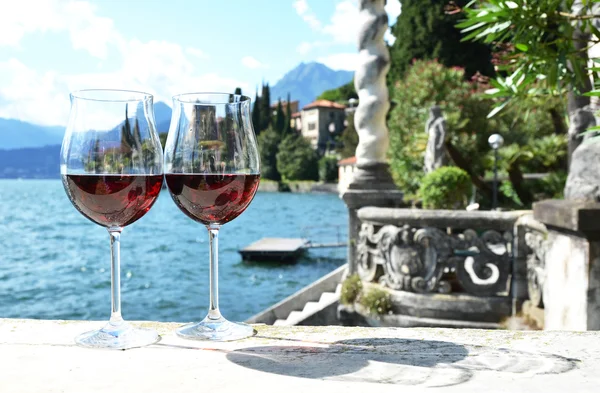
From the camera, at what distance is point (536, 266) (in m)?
5.70

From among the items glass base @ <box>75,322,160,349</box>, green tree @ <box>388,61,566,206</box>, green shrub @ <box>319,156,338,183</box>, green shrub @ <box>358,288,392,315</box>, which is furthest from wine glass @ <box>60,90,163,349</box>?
green shrub @ <box>319,156,338,183</box>

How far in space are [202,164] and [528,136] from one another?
866 inches

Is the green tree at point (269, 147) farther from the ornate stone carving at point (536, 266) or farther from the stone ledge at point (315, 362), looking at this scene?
the stone ledge at point (315, 362)

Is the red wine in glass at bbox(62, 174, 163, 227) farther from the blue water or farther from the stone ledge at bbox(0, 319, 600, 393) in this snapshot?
the blue water

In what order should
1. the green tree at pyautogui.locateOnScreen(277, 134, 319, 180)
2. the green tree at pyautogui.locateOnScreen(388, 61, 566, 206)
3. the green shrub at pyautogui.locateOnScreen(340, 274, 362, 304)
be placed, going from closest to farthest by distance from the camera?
1. the green shrub at pyautogui.locateOnScreen(340, 274, 362, 304)
2. the green tree at pyautogui.locateOnScreen(388, 61, 566, 206)
3. the green tree at pyautogui.locateOnScreen(277, 134, 319, 180)

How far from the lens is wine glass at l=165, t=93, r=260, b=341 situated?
1294 mm

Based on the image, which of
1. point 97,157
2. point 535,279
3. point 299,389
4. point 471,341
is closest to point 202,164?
point 97,157

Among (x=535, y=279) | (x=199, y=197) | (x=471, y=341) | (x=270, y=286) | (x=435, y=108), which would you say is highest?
(x=435, y=108)

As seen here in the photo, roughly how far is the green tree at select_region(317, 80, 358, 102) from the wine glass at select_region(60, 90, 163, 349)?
84327 millimetres

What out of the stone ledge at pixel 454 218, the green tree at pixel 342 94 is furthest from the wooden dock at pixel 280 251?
the green tree at pixel 342 94

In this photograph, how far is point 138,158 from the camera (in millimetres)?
1253

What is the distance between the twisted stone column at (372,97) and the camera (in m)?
8.38

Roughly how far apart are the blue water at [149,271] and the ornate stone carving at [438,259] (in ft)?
40.6

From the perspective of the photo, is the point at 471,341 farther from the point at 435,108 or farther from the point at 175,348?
the point at 435,108
